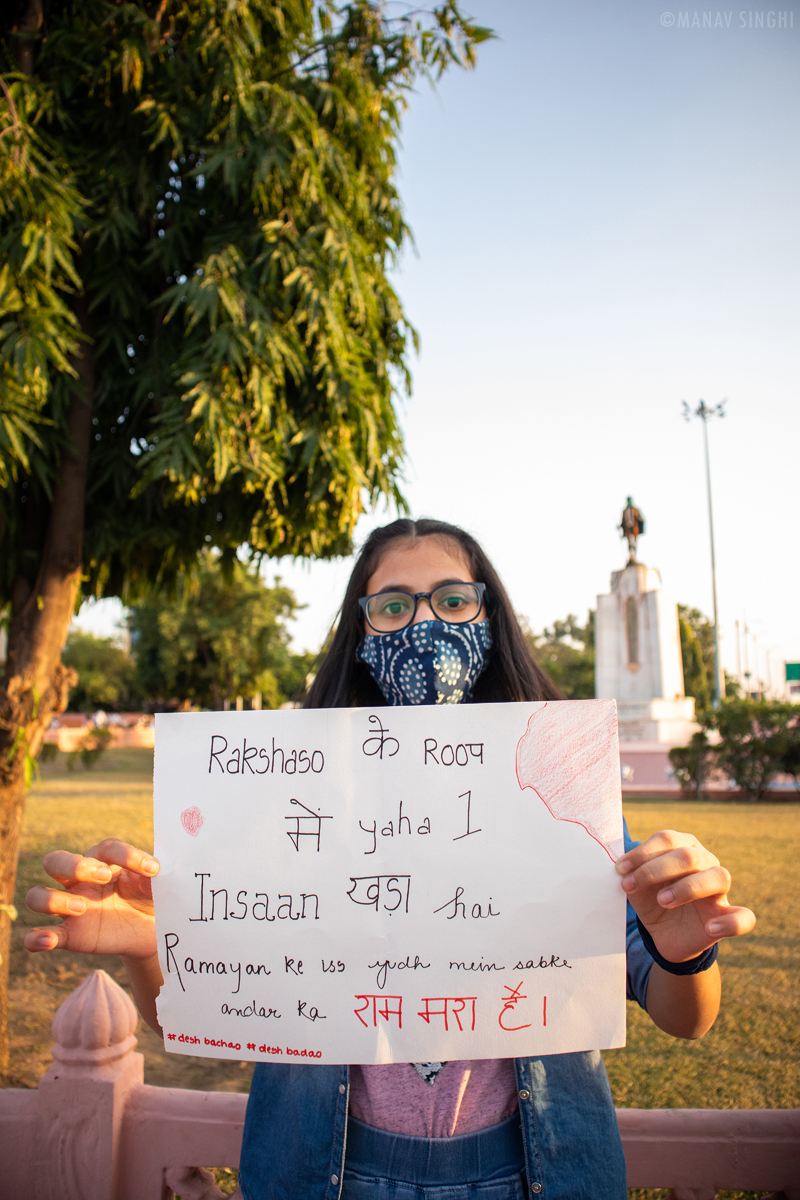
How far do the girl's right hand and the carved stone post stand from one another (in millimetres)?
876

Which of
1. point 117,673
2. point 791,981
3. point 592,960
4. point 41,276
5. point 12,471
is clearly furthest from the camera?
point 117,673

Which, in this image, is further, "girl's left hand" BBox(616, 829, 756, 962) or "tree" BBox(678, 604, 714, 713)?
"tree" BBox(678, 604, 714, 713)

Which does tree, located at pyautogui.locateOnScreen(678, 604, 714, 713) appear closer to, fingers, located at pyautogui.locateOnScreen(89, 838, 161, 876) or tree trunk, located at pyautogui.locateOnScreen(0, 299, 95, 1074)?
tree trunk, located at pyautogui.locateOnScreen(0, 299, 95, 1074)

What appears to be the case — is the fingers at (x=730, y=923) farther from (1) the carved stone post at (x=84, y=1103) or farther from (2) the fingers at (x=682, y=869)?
(1) the carved stone post at (x=84, y=1103)

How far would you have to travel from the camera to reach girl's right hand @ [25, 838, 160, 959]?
1438 millimetres

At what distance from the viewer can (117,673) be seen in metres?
45.7

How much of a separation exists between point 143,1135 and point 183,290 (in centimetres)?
341

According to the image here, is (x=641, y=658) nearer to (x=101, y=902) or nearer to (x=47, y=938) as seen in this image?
(x=101, y=902)

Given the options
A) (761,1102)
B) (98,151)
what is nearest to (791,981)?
(761,1102)

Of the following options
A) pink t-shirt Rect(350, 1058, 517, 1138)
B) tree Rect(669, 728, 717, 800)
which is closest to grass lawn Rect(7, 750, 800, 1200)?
pink t-shirt Rect(350, 1058, 517, 1138)

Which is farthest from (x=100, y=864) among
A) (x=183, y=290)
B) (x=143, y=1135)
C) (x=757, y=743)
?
(x=757, y=743)

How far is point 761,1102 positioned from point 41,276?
17.5ft

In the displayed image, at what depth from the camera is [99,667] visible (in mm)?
45125

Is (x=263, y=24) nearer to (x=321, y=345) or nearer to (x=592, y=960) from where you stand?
(x=321, y=345)
